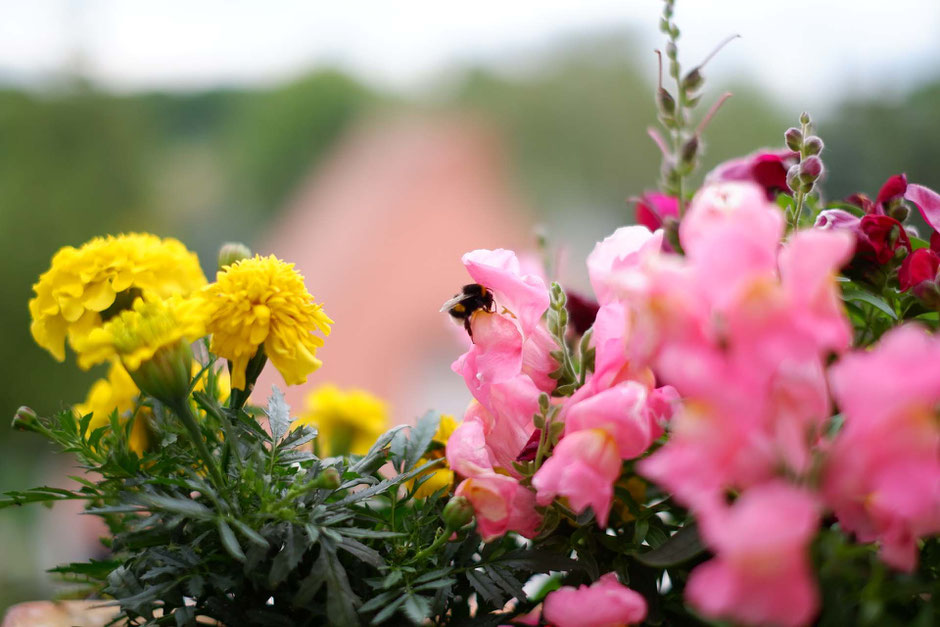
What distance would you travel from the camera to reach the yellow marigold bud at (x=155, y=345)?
0.28m

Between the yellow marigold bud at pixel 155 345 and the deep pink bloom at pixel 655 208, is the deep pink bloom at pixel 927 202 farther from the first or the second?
the yellow marigold bud at pixel 155 345

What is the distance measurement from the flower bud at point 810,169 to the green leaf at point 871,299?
52mm

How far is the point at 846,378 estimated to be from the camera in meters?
0.20

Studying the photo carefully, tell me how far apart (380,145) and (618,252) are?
5.12 m

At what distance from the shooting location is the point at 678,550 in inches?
10.4

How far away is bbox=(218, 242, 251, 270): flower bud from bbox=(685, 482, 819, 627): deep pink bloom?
0.28 meters

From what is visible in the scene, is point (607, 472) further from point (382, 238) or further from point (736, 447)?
point (382, 238)

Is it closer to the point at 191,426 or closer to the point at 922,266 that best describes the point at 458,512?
the point at 191,426

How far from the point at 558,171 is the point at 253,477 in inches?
180

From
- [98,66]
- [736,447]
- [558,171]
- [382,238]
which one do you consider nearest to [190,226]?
[98,66]

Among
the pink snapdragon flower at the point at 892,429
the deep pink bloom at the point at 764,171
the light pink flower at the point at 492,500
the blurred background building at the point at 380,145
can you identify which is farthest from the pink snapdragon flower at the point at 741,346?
the blurred background building at the point at 380,145

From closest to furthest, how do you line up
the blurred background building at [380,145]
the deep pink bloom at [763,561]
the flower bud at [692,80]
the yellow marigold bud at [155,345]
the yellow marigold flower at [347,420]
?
the deep pink bloom at [763,561] → the yellow marigold bud at [155,345] → the flower bud at [692,80] → the yellow marigold flower at [347,420] → the blurred background building at [380,145]

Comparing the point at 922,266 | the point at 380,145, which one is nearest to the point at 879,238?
the point at 922,266

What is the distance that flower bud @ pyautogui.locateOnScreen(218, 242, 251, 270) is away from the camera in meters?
0.39
